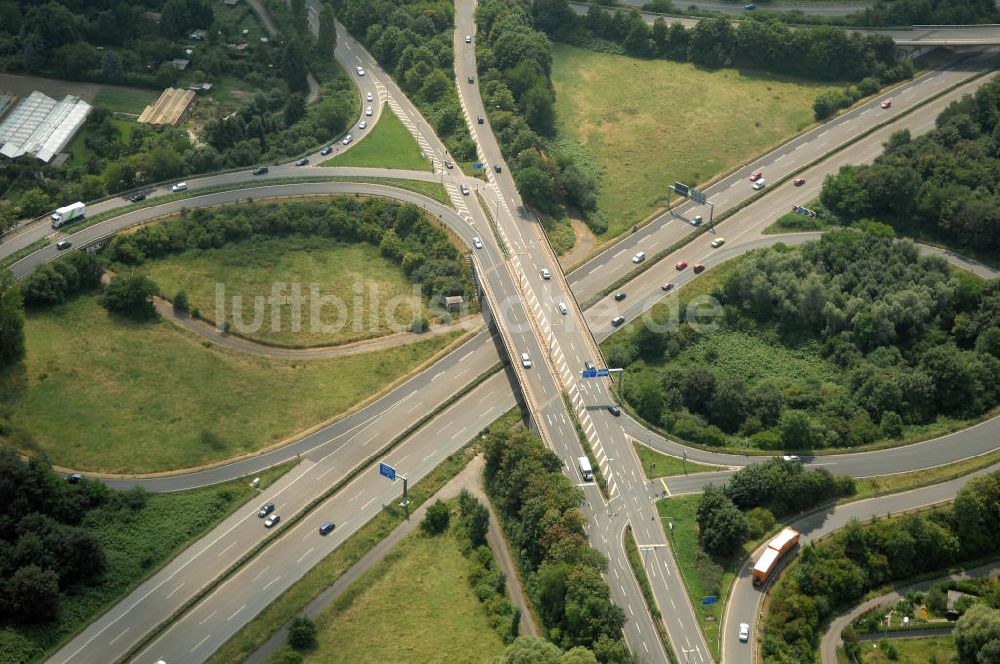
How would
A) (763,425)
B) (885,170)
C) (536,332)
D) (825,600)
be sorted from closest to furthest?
(825,600) < (763,425) < (536,332) < (885,170)

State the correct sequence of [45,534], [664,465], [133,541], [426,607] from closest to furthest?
1. [45,534]
2. [426,607]
3. [133,541]
4. [664,465]

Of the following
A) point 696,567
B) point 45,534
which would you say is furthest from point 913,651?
point 45,534

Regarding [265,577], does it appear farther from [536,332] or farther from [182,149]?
[182,149]

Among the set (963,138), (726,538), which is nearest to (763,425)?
(726,538)

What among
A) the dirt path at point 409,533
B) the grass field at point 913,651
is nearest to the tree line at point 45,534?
the dirt path at point 409,533

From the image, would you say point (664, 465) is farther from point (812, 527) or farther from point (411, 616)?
point (411, 616)
